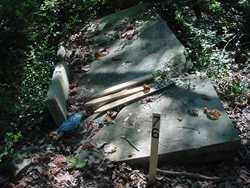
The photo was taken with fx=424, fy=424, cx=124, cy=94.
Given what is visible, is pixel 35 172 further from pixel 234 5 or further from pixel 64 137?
pixel 234 5

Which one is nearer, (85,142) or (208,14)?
(85,142)

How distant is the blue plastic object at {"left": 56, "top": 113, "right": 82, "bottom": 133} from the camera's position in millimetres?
5039

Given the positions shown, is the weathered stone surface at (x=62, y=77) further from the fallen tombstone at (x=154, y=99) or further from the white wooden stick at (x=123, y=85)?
the white wooden stick at (x=123, y=85)

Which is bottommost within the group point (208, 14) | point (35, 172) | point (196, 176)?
point (196, 176)

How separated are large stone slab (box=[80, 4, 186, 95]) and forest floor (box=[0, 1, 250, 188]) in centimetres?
92

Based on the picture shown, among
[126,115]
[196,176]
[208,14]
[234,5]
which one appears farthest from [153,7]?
[196,176]

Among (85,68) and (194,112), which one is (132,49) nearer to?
(85,68)

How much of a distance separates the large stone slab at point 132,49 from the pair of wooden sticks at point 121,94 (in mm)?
228

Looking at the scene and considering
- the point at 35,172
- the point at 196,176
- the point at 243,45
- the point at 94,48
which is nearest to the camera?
the point at 196,176

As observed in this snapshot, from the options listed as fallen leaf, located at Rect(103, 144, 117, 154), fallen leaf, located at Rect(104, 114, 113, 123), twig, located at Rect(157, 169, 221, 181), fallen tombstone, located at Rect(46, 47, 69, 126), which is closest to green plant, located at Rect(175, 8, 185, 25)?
fallen tombstone, located at Rect(46, 47, 69, 126)

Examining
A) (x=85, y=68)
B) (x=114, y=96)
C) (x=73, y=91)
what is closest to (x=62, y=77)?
(x=73, y=91)

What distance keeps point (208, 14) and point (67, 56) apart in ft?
7.83

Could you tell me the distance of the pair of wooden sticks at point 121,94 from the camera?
5.26m

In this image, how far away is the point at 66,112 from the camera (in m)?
5.38
